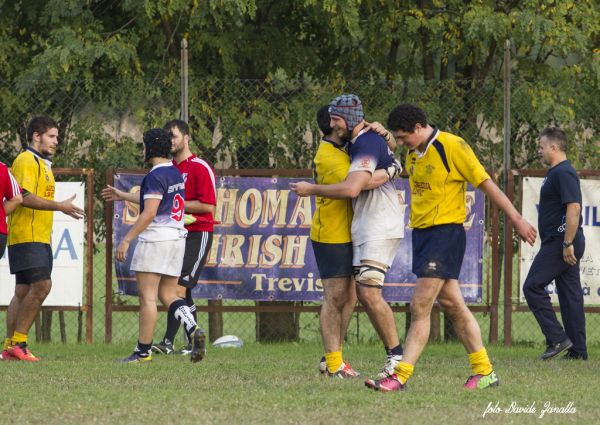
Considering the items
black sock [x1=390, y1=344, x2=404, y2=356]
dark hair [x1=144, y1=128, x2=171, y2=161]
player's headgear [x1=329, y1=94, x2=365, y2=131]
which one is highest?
player's headgear [x1=329, y1=94, x2=365, y2=131]

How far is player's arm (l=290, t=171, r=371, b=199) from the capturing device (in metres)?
8.09

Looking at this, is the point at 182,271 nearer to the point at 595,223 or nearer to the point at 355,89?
the point at 355,89

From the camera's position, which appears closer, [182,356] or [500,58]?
[182,356]

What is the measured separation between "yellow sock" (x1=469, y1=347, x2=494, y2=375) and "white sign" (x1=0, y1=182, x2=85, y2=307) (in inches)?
199

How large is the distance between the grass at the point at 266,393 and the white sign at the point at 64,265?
1.37m

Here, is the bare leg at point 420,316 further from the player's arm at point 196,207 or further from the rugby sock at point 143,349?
the player's arm at point 196,207

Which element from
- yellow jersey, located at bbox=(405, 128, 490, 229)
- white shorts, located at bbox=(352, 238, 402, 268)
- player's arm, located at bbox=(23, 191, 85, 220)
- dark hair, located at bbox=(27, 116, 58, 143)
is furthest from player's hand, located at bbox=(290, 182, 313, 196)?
dark hair, located at bbox=(27, 116, 58, 143)

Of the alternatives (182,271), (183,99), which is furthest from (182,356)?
(183,99)

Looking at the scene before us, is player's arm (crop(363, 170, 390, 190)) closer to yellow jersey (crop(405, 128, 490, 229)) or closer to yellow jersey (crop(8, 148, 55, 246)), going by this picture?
yellow jersey (crop(405, 128, 490, 229))

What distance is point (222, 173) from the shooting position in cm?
1198

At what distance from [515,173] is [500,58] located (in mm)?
1779

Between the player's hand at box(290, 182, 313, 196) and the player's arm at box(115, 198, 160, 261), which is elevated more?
the player's hand at box(290, 182, 313, 196)

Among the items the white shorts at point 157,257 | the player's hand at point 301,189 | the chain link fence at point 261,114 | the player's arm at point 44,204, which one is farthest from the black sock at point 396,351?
the chain link fence at point 261,114

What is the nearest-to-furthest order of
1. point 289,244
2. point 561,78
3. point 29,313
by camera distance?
point 29,313
point 289,244
point 561,78
